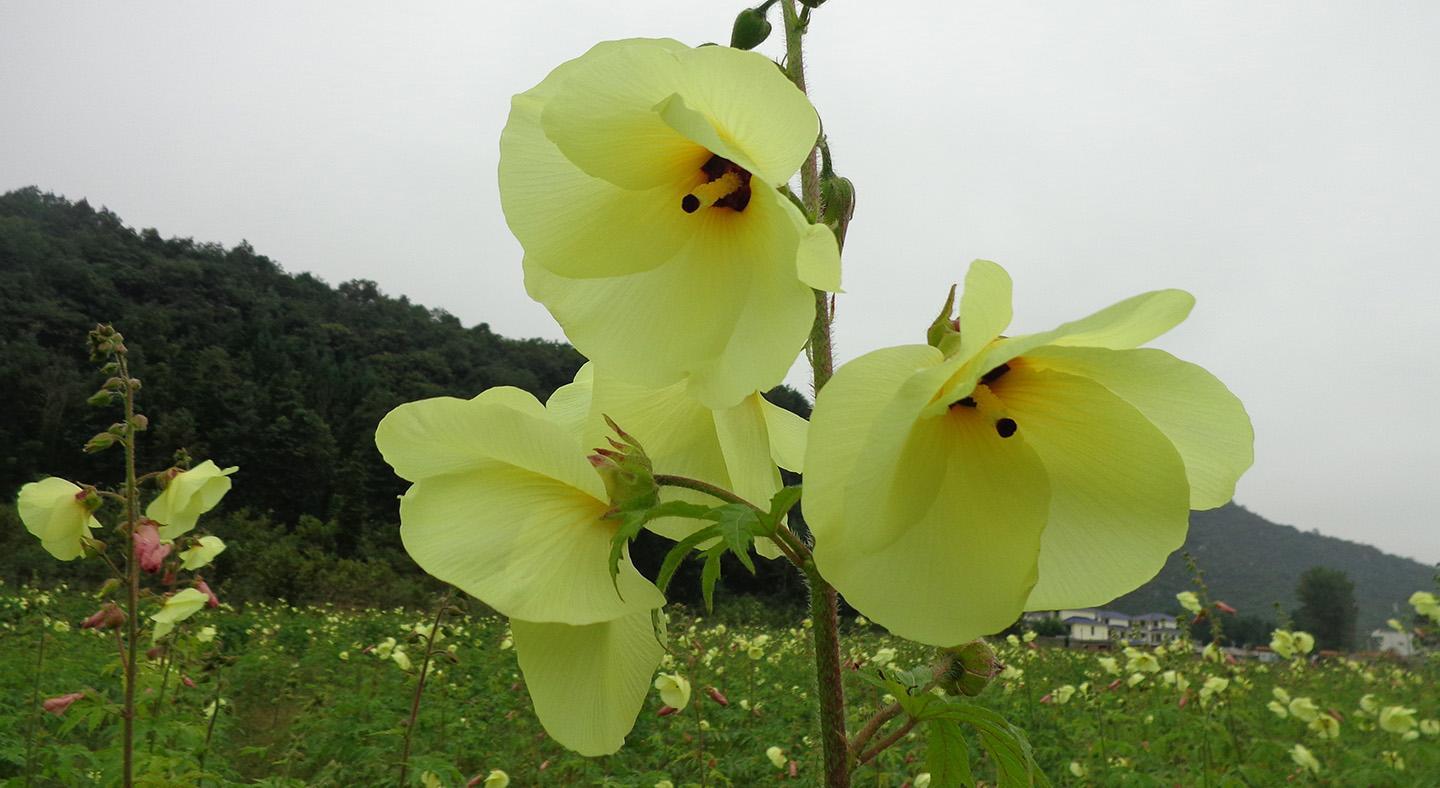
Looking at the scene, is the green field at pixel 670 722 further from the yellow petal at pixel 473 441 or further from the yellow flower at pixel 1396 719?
the yellow petal at pixel 473 441

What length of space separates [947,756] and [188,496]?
113 inches

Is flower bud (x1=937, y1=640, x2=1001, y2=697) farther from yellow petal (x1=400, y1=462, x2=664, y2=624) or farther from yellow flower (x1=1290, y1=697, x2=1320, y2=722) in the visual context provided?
yellow flower (x1=1290, y1=697, x2=1320, y2=722)

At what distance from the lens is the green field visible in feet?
14.2

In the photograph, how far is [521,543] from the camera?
2.91 feet

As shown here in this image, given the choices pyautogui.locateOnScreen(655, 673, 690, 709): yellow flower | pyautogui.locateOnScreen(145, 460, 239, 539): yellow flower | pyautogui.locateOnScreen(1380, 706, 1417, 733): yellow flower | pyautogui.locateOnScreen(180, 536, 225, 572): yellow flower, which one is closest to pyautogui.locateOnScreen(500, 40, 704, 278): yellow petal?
pyautogui.locateOnScreen(145, 460, 239, 539): yellow flower

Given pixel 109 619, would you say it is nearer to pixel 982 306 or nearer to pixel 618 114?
pixel 618 114

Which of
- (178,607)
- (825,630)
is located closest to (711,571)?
(825,630)

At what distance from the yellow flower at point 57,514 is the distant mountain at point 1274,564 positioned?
4126cm

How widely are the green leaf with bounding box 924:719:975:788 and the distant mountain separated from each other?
41798mm

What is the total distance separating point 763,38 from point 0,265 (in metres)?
43.8

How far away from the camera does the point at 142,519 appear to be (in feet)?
9.84

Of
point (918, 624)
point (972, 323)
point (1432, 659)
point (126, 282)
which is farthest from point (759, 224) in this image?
point (126, 282)

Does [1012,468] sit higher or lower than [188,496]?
lower

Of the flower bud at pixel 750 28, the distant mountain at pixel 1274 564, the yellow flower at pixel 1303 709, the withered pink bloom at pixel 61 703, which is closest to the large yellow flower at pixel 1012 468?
the flower bud at pixel 750 28
